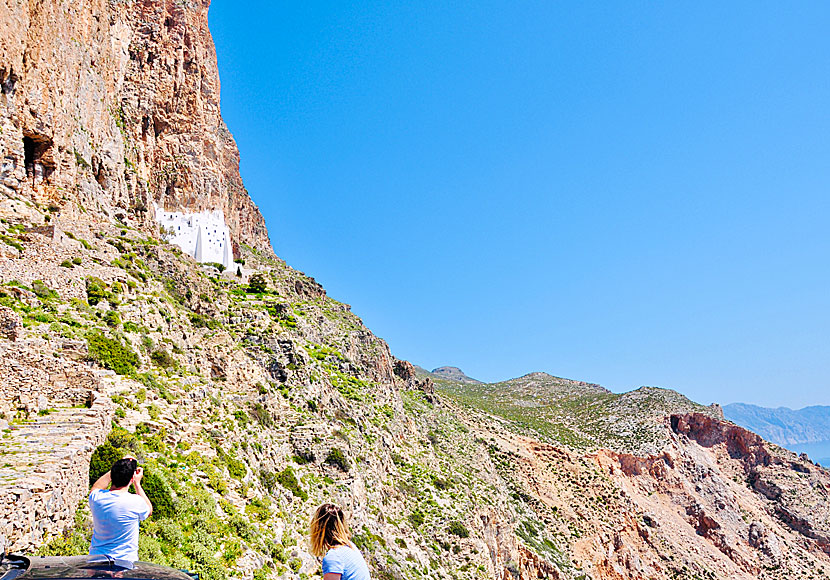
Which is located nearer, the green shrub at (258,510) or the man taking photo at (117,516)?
the man taking photo at (117,516)

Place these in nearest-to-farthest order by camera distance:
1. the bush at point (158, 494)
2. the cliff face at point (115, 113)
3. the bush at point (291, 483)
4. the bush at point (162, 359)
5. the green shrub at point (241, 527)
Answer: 1. the bush at point (158, 494)
2. the green shrub at point (241, 527)
3. the bush at point (162, 359)
4. the bush at point (291, 483)
5. the cliff face at point (115, 113)

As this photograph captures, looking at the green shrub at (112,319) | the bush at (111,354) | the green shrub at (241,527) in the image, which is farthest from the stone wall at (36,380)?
the green shrub at (112,319)

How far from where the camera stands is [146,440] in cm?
1276

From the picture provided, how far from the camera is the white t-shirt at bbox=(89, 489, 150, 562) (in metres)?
4.96

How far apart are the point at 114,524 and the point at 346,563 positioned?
2.33 metres

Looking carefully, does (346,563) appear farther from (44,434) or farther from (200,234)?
(200,234)

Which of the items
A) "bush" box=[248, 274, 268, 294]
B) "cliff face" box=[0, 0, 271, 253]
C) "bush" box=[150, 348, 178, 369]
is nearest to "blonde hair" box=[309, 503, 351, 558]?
"bush" box=[150, 348, 178, 369]

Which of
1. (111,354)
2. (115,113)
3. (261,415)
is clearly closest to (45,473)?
(111,354)

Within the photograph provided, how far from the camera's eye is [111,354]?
15602 millimetres

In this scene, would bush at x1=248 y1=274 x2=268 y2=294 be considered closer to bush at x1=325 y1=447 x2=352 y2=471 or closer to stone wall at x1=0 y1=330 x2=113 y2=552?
bush at x1=325 y1=447 x2=352 y2=471

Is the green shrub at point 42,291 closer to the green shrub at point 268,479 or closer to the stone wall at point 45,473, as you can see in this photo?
the stone wall at point 45,473

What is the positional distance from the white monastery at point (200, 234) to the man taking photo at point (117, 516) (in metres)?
39.9

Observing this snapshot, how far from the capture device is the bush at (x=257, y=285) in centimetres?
3994

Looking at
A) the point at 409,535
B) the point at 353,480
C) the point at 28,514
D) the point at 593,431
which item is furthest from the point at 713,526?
the point at 28,514
